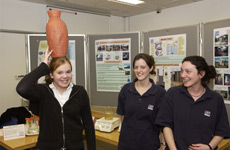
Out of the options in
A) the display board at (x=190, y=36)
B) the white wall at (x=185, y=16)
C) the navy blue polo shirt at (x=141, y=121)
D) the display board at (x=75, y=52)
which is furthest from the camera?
the white wall at (x=185, y=16)

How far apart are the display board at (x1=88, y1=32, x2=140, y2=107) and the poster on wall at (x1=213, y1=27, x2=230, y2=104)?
88 centimetres

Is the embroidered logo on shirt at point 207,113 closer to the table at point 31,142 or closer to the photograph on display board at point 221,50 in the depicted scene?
the table at point 31,142

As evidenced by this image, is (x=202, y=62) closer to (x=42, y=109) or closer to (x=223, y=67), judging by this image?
(x=223, y=67)

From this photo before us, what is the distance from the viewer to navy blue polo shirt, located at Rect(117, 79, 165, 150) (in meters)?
1.68

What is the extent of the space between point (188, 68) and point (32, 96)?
1.04 m

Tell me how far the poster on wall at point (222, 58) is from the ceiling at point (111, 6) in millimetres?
2665

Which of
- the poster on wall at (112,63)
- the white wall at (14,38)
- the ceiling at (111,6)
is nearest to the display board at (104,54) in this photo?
the poster on wall at (112,63)

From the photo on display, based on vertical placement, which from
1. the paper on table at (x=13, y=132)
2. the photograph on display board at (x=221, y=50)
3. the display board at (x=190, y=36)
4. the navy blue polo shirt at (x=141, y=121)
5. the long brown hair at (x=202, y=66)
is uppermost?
the display board at (x=190, y=36)

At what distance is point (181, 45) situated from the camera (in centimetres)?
230

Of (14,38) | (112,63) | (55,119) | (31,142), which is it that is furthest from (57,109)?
(14,38)

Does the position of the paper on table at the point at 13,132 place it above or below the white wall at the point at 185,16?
below

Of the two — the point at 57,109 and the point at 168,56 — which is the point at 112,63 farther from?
the point at 57,109

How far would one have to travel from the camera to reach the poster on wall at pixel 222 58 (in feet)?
6.57

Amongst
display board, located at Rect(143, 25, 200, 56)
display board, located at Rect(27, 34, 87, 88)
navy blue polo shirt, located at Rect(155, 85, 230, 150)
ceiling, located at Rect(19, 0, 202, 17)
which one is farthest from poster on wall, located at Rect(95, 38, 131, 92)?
ceiling, located at Rect(19, 0, 202, 17)
